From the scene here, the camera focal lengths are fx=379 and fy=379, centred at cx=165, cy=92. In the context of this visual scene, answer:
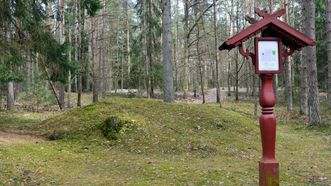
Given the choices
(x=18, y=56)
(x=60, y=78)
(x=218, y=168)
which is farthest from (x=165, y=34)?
(x=218, y=168)

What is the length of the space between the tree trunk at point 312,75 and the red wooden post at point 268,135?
9452mm

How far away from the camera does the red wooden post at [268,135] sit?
590 cm

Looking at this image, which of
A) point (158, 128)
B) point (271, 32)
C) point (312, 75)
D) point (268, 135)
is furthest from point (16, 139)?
point (312, 75)

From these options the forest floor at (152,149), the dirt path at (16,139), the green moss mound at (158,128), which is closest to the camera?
the forest floor at (152,149)

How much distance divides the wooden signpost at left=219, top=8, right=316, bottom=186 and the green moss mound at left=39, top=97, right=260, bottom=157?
391 centimetres

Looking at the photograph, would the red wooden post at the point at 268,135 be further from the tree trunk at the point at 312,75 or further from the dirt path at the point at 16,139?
the tree trunk at the point at 312,75

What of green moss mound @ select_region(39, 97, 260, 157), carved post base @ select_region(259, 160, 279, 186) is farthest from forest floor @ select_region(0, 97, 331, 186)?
carved post base @ select_region(259, 160, 279, 186)

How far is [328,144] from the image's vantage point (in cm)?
1166

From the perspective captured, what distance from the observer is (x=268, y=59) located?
5.86 meters

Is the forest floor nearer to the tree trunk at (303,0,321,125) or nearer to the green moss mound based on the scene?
the green moss mound

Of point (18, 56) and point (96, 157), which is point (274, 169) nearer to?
point (96, 157)

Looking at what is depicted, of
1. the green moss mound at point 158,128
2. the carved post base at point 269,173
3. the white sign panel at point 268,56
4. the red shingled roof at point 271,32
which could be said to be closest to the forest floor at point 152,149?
the green moss mound at point 158,128

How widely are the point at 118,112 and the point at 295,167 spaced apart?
587 centimetres

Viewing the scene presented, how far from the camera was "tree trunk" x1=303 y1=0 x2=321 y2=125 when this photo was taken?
1460 cm
